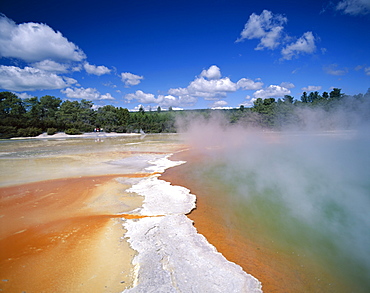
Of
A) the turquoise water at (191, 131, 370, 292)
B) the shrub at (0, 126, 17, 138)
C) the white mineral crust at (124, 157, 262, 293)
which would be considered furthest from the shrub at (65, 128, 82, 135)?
the white mineral crust at (124, 157, 262, 293)

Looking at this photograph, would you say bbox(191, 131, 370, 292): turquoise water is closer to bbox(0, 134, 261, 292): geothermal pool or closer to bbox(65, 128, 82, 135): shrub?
bbox(0, 134, 261, 292): geothermal pool

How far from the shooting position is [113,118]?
4478 cm

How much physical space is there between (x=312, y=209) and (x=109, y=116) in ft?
145

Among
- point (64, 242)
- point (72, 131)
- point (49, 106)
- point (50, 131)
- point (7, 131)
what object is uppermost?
point (49, 106)

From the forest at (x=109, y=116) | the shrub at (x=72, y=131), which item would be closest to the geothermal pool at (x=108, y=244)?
the forest at (x=109, y=116)

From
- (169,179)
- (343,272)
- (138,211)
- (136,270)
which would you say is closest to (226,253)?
(136,270)

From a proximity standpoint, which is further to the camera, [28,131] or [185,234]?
[28,131]

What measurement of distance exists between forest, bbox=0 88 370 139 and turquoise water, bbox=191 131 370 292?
18.6 m

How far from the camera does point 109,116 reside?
1743 inches

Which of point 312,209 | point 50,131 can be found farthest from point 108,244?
point 50,131

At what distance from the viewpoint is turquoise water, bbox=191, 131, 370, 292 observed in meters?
3.37

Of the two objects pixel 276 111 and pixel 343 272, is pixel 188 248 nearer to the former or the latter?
pixel 343 272

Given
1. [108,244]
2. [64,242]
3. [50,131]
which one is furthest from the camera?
[50,131]

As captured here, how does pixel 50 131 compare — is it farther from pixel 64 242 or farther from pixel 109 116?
pixel 64 242
